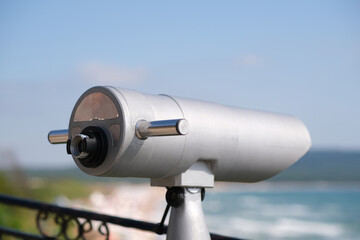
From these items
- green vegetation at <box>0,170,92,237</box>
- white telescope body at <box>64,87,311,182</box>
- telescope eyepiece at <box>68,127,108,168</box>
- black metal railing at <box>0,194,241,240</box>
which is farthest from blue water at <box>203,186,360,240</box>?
telescope eyepiece at <box>68,127,108,168</box>

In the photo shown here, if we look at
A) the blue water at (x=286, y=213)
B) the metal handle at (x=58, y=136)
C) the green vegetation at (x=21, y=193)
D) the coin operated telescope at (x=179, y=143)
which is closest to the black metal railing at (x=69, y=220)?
the coin operated telescope at (x=179, y=143)

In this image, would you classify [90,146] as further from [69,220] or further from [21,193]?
[21,193]

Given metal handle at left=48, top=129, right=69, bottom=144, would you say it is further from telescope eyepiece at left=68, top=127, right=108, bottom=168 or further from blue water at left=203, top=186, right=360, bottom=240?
blue water at left=203, top=186, right=360, bottom=240

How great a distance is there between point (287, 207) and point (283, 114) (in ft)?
109

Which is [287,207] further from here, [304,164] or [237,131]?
[237,131]

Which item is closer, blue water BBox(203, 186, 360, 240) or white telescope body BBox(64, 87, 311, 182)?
white telescope body BBox(64, 87, 311, 182)

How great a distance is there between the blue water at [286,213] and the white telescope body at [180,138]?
1907 centimetres

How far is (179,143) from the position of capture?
0.86 metres

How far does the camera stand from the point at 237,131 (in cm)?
95

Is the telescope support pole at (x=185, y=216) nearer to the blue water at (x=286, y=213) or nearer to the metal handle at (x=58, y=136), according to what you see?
the metal handle at (x=58, y=136)

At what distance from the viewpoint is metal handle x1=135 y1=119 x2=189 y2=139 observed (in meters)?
0.76

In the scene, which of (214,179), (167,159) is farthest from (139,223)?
(167,159)

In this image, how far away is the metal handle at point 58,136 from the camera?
94 centimetres

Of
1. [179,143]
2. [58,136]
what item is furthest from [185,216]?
[58,136]
